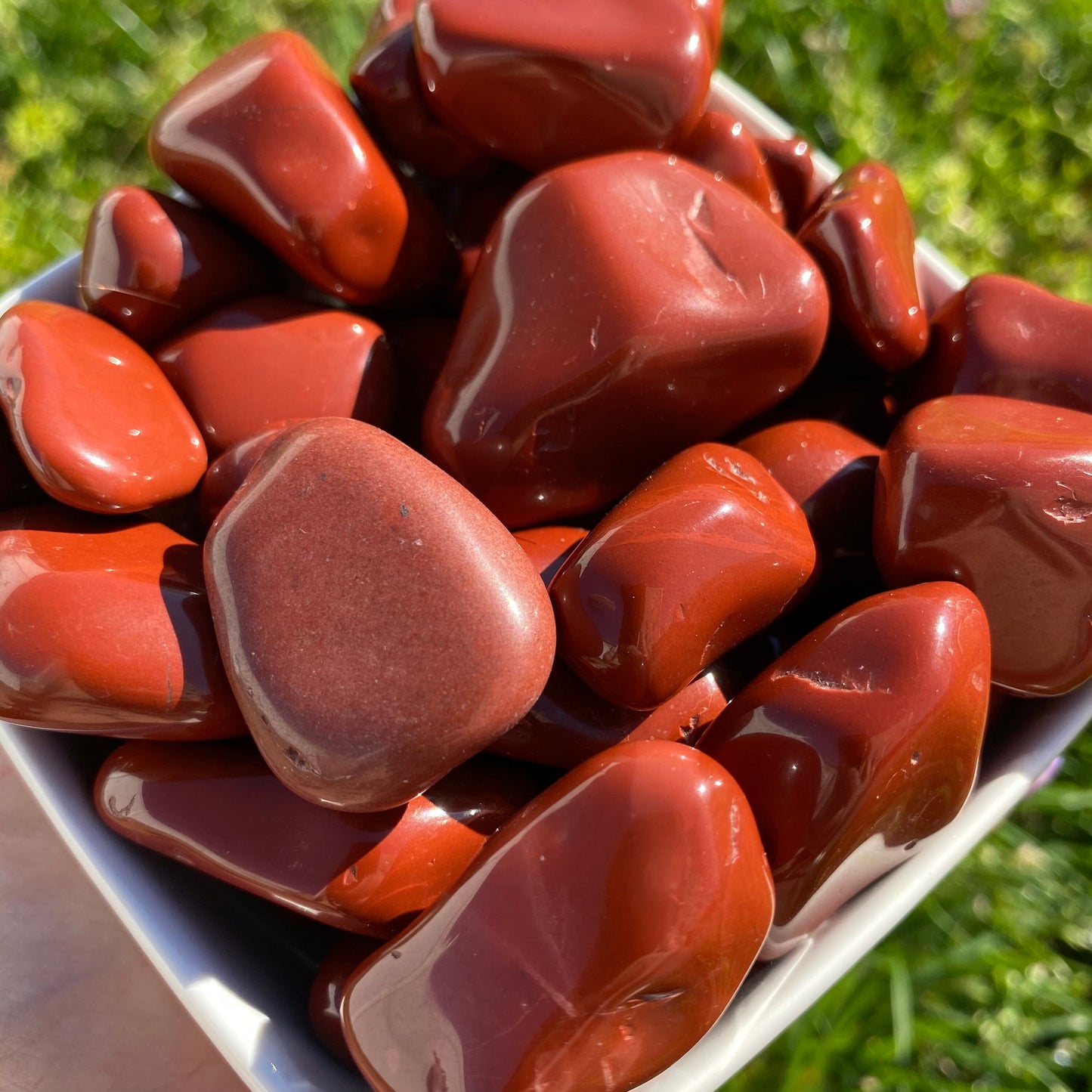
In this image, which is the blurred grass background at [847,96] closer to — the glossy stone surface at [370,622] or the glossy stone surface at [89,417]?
the glossy stone surface at [89,417]

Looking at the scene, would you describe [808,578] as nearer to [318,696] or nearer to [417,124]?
[318,696]

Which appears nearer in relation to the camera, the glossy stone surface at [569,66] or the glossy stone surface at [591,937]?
the glossy stone surface at [591,937]

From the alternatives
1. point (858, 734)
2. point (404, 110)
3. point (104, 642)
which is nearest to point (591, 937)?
point (858, 734)

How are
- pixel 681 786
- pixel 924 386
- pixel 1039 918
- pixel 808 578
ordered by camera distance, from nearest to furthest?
pixel 681 786 → pixel 808 578 → pixel 924 386 → pixel 1039 918

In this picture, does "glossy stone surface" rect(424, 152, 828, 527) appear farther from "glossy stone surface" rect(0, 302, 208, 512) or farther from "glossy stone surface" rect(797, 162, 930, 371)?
"glossy stone surface" rect(0, 302, 208, 512)

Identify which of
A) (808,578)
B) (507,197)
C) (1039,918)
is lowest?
(1039,918)

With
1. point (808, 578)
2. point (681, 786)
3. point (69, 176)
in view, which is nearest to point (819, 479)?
point (808, 578)

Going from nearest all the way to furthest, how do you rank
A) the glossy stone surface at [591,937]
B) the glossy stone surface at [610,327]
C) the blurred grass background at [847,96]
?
the glossy stone surface at [591,937], the glossy stone surface at [610,327], the blurred grass background at [847,96]

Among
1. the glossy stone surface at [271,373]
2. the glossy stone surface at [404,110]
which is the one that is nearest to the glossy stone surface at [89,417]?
the glossy stone surface at [271,373]

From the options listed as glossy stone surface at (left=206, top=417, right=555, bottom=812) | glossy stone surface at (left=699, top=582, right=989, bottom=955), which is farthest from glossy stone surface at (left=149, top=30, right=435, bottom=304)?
glossy stone surface at (left=699, top=582, right=989, bottom=955)
